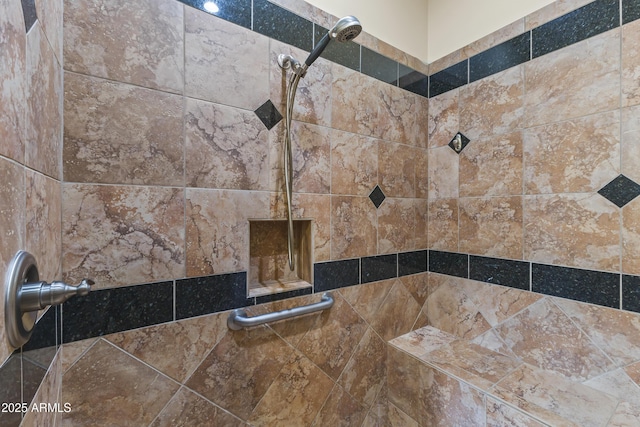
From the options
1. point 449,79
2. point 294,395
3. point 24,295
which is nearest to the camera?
point 24,295

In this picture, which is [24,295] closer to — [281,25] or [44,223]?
[44,223]

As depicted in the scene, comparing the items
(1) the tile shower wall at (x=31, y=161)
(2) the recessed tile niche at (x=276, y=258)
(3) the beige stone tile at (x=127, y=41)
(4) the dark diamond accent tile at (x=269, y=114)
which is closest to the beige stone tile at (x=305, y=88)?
(4) the dark diamond accent tile at (x=269, y=114)

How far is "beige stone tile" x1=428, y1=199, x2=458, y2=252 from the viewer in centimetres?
155

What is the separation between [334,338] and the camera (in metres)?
1.28

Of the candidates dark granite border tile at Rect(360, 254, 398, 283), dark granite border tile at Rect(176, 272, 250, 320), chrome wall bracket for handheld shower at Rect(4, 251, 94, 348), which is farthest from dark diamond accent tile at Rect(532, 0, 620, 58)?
chrome wall bracket for handheld shower at Rect(4, 251, 94, 348)

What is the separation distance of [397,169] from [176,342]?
133cm

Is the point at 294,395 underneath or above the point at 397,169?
underneath

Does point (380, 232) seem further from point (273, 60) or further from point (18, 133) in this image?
point (18, 133)

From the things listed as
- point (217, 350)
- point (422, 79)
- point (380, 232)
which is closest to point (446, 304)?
point (380, 232)

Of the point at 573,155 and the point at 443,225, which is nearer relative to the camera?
the point at 573,155

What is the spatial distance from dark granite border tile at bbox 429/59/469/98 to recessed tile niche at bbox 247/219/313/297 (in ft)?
3.91

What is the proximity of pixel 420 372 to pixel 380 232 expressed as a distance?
2.40ft

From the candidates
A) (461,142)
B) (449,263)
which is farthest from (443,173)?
(449,263)

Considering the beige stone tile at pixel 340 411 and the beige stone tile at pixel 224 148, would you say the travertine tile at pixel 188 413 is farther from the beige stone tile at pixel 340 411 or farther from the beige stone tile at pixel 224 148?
the beige stone tile at pixel 224 148
